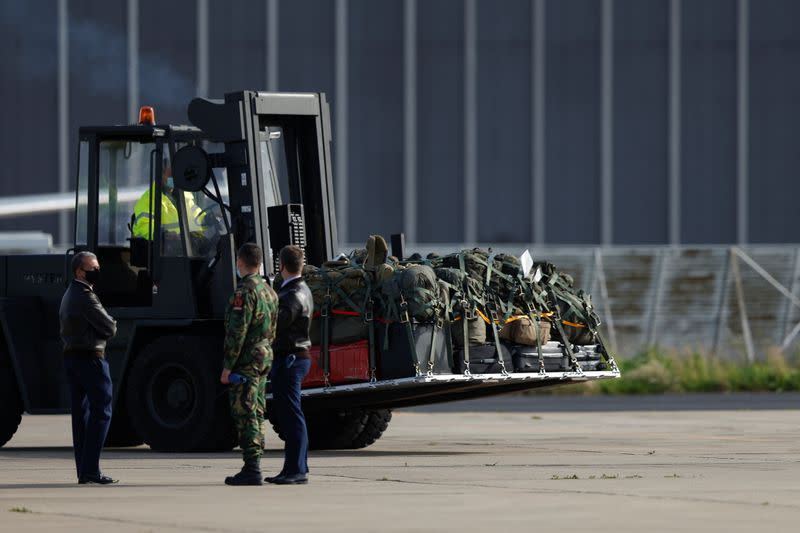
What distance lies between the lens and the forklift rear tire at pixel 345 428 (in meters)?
18.1

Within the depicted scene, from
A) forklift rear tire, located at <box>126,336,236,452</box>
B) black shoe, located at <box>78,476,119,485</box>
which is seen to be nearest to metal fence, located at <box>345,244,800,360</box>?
forklift rear tire, located at <box>126,336,236,452</box>

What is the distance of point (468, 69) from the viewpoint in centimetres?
4247

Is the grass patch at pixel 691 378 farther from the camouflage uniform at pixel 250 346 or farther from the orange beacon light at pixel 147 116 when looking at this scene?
the camouflage uniform at pixel 250 346

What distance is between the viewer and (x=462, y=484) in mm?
13414

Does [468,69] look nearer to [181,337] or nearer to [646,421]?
[646,421]

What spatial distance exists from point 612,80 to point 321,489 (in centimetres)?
3041

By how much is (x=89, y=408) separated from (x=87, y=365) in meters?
0.32

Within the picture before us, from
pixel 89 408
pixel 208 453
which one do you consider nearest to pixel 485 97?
pixel 208 453

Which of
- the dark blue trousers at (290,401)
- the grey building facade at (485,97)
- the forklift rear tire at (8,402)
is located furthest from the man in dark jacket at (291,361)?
the grey building facade at (485,97)

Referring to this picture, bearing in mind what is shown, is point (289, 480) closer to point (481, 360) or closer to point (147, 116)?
point (481, 360)

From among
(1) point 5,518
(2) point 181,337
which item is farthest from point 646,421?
(1) point 5,518

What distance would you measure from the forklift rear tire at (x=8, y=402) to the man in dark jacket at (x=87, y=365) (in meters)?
4.25

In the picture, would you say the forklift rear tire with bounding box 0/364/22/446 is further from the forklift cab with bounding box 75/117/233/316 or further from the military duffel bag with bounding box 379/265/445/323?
the military duffel bag with bounding box 379/265/445/323

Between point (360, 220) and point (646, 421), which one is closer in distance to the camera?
point (646, 421)
